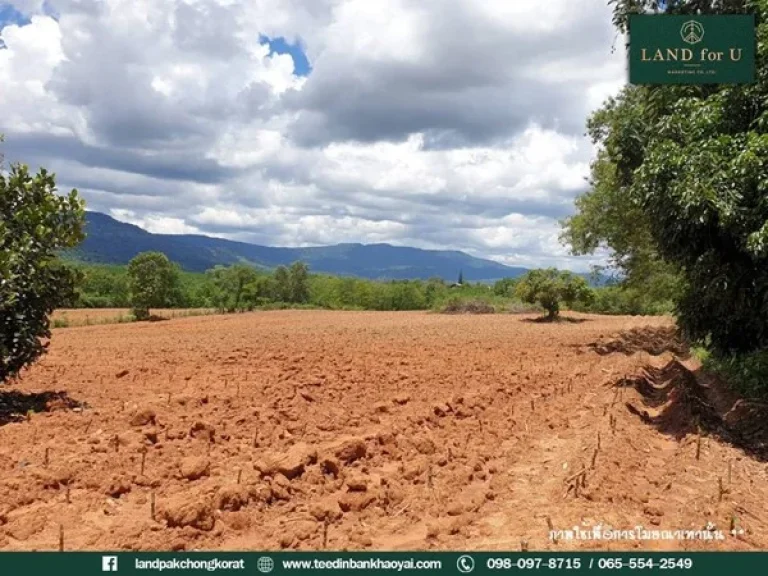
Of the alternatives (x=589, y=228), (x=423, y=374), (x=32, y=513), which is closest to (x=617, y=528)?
(x=32, y=513)

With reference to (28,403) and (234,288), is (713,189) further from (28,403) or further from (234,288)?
(234,288)

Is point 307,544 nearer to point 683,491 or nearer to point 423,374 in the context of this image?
point 683,491

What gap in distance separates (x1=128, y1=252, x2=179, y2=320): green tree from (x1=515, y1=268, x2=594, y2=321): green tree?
22.8 meters

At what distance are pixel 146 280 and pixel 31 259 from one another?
1270 inches

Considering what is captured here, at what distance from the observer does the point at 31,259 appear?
29.2 ft

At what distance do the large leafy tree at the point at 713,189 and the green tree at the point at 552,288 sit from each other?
22.8 metres

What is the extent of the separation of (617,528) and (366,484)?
241cm

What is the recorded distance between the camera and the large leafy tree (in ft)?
25.4

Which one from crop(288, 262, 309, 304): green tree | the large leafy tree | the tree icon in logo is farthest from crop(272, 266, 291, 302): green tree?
the tree icon in logo

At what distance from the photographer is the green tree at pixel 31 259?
8.63 m

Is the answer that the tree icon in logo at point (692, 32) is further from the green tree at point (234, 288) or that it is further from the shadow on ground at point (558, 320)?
the green tree at point (234, 288)
